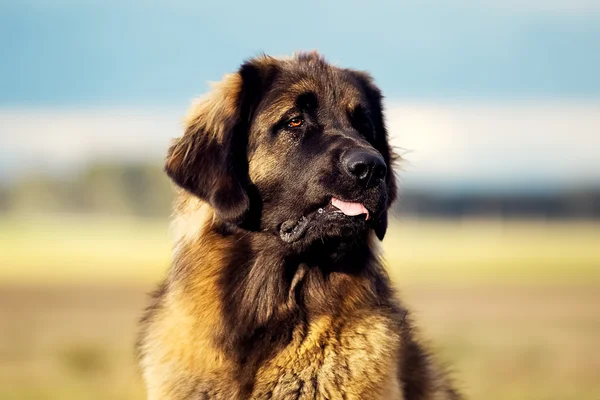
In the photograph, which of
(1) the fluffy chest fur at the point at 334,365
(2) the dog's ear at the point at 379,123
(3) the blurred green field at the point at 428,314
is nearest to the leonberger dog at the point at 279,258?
(1) the fluffy chest fur at the point at 334,365

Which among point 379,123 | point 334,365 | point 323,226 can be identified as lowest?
point 334,365

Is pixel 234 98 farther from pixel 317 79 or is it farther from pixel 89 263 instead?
pixel 89 263

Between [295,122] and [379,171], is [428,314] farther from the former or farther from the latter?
[379,171]

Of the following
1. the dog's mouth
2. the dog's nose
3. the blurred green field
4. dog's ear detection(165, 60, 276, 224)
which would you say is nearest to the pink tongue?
the dog's mouth

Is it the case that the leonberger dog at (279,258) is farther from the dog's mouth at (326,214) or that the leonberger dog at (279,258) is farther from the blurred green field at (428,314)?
the blurred green field at (428,314)

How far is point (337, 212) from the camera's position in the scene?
4.80 meters

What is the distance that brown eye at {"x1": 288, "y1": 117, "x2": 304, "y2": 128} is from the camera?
5.15 metres

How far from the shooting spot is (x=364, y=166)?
467 cm

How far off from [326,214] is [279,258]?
0.49 metres

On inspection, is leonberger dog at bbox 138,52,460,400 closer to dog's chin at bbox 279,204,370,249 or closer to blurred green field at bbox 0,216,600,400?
dog's chin at bbox 279,204,370,249

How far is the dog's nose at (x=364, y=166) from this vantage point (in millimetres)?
4672

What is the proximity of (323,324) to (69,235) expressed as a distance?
66.6 m

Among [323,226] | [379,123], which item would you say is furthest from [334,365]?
[379,123]

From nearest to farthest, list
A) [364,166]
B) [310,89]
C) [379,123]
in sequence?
[364,166] < [310,89] < [379,123]
